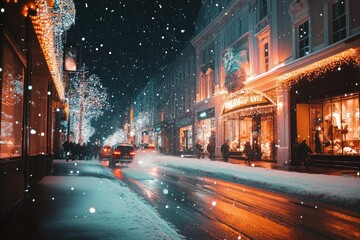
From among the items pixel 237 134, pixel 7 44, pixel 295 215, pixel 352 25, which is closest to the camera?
pixel 7 44

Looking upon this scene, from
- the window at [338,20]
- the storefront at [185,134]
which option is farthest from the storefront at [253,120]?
the storefront at [185,134]

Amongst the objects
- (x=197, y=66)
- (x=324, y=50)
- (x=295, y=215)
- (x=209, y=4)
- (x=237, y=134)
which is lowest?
(x=295, y=215)

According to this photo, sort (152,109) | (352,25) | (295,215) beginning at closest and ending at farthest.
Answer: (295,215), (352,25), (152,109)

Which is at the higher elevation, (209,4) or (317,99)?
(209,4)

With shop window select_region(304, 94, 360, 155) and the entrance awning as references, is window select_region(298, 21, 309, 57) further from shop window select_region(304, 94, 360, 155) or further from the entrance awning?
the entrance awning

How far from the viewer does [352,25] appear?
19.0 metres

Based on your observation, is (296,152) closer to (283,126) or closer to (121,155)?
(283,126)

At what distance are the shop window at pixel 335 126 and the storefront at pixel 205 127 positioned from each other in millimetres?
16357

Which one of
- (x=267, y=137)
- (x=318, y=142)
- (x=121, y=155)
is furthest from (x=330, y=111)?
(x=121, y=155)

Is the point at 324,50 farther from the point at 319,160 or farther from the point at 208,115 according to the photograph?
the point at 208,115

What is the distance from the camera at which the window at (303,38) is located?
2366cm

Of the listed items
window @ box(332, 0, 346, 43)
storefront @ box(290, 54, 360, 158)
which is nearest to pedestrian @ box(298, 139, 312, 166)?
storefront @ box(290, 54, 360, 158)

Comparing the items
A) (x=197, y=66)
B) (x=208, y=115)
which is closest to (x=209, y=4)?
(x=197, y=66)

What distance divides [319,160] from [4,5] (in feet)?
65.8
